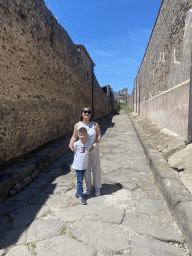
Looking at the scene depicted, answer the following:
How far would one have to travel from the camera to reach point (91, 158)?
2.68 metres

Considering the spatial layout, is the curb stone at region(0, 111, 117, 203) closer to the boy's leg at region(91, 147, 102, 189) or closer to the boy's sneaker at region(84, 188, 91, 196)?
the boy's sneaker at region(84, 188, 91, 196)

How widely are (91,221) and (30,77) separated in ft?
11.3

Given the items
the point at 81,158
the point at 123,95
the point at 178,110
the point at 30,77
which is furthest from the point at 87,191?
the point at 123,95

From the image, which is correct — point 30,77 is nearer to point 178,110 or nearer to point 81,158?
point 81,158

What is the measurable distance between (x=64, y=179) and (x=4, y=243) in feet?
5.22

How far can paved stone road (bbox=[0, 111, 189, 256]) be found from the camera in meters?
1.59

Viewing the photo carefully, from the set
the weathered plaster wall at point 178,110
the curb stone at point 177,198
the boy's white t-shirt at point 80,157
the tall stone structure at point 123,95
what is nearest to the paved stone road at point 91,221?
the curb stone at point 177,198

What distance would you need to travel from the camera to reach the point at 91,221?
2.00 meters

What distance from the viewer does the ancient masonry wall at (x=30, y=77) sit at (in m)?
3.42

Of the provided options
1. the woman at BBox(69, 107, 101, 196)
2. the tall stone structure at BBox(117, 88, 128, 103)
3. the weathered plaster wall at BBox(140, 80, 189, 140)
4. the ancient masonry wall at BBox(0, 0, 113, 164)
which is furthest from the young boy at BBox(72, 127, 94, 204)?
the tall stone structure at BBox(117, 88, 128, 103)

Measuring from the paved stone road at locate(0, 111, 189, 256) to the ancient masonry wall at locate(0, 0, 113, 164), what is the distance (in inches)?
46.5

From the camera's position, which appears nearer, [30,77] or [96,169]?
[96,169]

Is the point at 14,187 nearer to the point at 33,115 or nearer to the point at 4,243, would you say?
the point at 4,243

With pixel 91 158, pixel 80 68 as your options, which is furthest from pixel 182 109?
pixel 80 68
